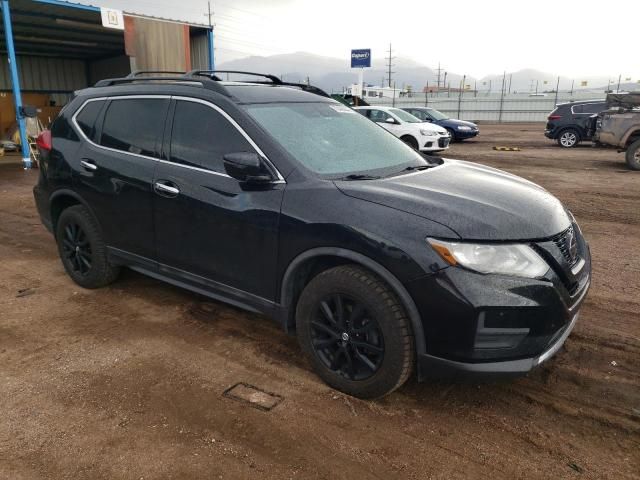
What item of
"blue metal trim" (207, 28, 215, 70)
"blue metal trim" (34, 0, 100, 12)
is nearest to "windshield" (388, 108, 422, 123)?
"blue metal trim" (207, 28, 215, 70)

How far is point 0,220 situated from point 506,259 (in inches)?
304

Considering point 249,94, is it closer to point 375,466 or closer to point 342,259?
point 342,259

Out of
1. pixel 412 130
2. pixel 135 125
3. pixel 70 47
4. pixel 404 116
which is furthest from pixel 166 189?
pixel 70 47

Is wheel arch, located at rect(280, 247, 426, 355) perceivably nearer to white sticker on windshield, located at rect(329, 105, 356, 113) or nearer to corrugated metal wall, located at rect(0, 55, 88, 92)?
white sticker on windshield, located at rect(329, 105, 356, 113)

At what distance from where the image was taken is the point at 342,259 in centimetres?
284

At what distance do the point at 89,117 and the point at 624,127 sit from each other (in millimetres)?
13242

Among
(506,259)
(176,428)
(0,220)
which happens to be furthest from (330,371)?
(0,220)

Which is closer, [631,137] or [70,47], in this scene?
[631,137]

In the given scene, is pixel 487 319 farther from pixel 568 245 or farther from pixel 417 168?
pixel 417 168

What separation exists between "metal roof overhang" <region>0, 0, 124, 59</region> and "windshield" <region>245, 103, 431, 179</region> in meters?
13.1

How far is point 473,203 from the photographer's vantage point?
2734mm

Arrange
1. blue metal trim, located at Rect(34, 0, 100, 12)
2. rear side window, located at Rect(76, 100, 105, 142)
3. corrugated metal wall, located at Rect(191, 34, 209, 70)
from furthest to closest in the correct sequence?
corrugated metal wall, located at Rect(191, 34, 209, 70)
blue metal trim, located at Rect(34, 0, 100, 12)
rear side window, located at Rect(76, 100, 105, 142)

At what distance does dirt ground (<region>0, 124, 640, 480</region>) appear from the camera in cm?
241

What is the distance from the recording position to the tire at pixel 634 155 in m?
12.5
